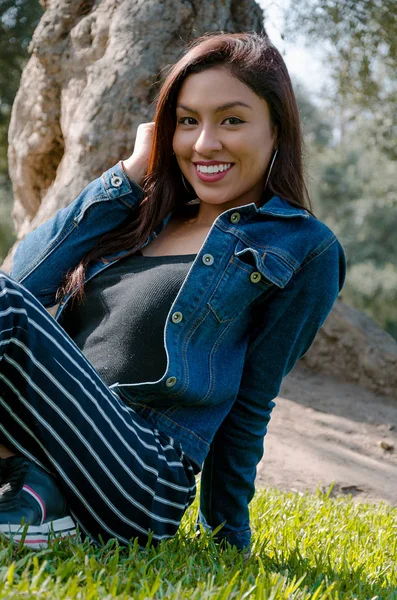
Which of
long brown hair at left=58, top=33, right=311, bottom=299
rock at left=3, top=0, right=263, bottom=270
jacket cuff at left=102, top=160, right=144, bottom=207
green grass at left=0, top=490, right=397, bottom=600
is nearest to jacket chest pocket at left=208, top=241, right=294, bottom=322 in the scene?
long brown hair at left=58, top=33, right=311, bottom=299

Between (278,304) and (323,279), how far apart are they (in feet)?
0.55

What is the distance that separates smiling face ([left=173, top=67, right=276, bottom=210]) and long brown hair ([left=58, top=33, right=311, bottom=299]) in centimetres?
3

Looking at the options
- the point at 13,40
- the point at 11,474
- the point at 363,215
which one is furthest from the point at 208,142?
the point at 363,215

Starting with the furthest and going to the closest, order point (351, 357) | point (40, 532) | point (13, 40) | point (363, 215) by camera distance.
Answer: point (363, 215)
point (13, 40)
point (351, 357)
point (40, 532)

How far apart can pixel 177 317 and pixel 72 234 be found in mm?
612

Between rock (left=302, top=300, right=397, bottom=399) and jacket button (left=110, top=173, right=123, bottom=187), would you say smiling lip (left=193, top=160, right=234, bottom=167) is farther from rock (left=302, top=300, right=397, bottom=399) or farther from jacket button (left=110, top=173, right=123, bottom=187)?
rock (left=302, top=300, right=397, bottom=399)

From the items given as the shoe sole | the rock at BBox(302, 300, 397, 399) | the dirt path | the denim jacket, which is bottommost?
the dirt path

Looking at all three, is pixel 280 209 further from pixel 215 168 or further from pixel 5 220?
pixel 5 220

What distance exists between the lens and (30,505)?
1964mm

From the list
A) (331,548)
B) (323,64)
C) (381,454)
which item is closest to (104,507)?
(331,548)

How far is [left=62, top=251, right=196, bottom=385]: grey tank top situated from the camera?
2371 mm

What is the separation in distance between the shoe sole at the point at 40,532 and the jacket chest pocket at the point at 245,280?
0.79 meters

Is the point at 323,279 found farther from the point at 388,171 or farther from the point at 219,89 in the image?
the point at 388,171

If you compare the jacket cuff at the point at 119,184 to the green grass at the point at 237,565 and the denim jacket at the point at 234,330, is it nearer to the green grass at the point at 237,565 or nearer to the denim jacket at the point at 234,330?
the denim jacket at the point at 234,330
